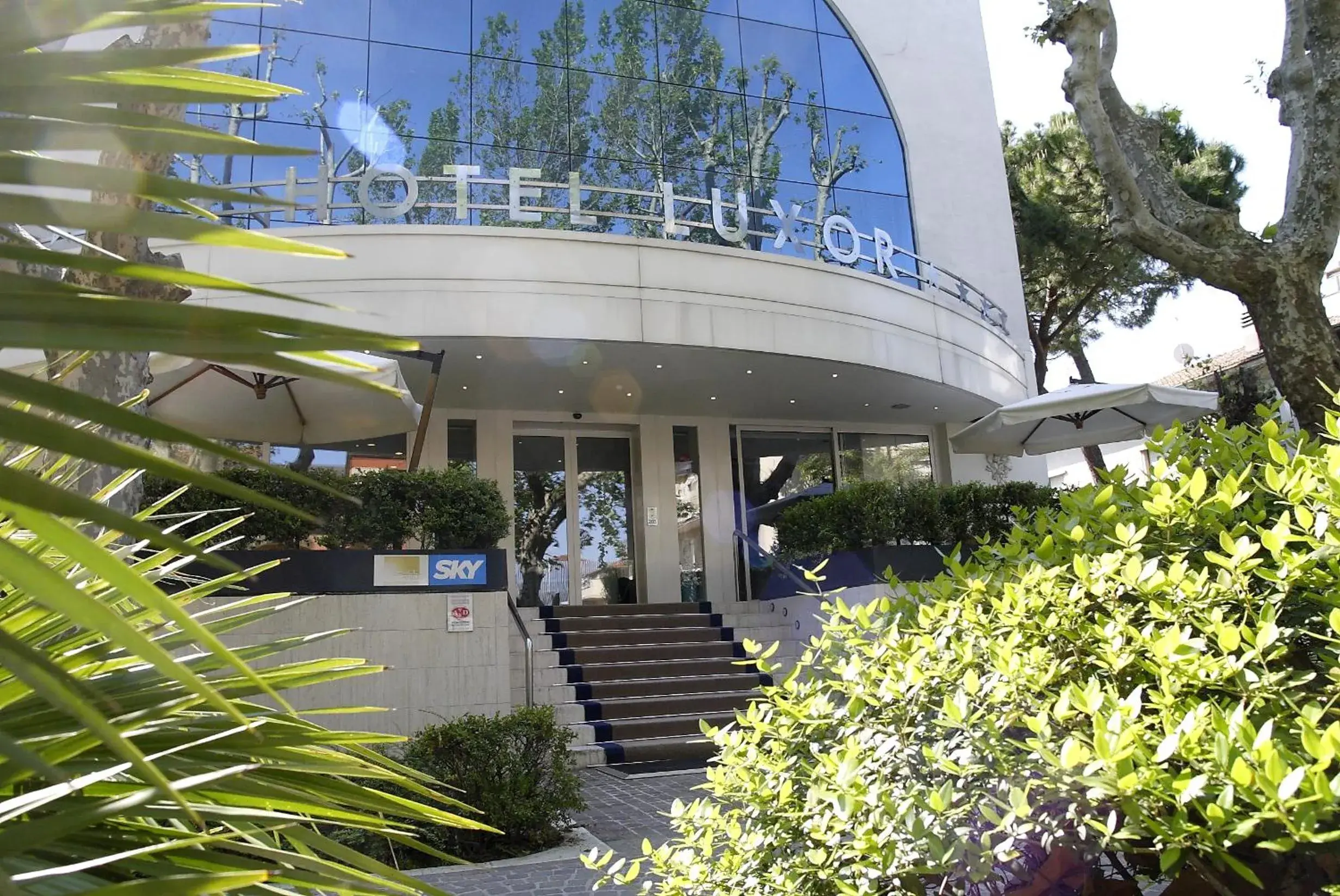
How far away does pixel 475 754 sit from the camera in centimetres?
621

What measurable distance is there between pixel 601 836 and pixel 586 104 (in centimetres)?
1111

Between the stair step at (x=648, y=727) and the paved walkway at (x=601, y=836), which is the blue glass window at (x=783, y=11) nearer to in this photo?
the stair step at (x=648, y=727)

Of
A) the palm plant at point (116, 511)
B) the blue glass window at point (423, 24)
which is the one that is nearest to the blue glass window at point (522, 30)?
the blue glass window at point (423, 24)

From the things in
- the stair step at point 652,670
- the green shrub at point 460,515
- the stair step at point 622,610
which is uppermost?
the green shrub at point 460,515

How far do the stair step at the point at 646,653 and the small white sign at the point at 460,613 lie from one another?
260cm

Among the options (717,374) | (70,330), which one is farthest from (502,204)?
(70,330)

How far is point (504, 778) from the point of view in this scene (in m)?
6.25

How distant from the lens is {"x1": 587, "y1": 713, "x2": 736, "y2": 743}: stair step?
10.1 meters

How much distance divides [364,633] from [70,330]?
29.1ft

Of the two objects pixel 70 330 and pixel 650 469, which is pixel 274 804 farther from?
pixel 650 469

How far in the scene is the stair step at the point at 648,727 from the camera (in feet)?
33.1

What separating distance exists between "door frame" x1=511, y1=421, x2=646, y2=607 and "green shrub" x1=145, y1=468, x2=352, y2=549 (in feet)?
18.0

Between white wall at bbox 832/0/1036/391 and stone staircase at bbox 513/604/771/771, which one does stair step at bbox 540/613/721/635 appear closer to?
stone staircase at bbox 513/604/771/771

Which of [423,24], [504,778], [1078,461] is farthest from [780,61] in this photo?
[1078,461]
